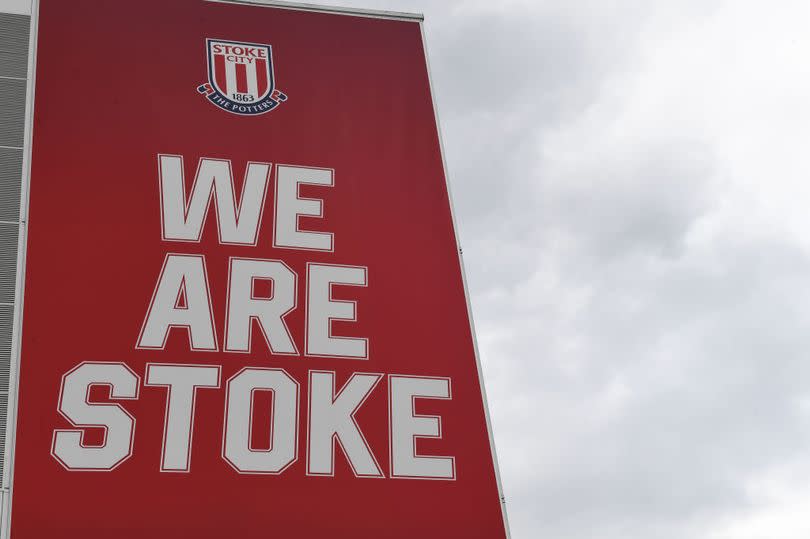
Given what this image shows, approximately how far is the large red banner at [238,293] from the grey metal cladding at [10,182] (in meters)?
0.20

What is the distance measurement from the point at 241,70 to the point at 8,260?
309 centimetres

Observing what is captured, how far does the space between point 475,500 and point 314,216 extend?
3.14 meters

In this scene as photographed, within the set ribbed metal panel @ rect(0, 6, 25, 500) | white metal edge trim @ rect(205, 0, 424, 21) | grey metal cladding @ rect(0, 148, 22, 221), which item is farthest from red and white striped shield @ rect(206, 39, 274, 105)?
grey metal cladding @ rect(0, 148, 22, 221)

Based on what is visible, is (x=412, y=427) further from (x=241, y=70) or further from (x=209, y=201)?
(x=241, y=70)

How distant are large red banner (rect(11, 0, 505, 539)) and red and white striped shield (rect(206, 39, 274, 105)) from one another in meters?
0.03

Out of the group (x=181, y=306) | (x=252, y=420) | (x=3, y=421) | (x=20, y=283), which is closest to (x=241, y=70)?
(x=181, y=306)

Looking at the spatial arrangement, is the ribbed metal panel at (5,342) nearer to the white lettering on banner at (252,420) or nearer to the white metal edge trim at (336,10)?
the white lettering on banner at (252,420)

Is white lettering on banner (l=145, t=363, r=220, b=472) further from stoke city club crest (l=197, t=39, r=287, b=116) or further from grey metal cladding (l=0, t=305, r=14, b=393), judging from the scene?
stoke city club crest (l=197, t=39, r=287, b=116)

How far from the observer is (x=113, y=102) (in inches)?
403

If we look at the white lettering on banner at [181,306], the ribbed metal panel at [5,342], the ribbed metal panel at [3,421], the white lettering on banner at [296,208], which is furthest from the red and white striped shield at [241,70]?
the ribbed metal panel at [3,421]

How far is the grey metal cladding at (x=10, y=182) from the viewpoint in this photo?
9516 mm

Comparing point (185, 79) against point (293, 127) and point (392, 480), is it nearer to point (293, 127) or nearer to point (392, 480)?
point (293, 127)

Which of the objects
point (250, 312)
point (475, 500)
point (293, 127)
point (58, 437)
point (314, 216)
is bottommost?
point (475, 500)

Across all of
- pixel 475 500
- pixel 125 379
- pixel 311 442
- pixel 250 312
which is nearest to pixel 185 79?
pixel 250 312
